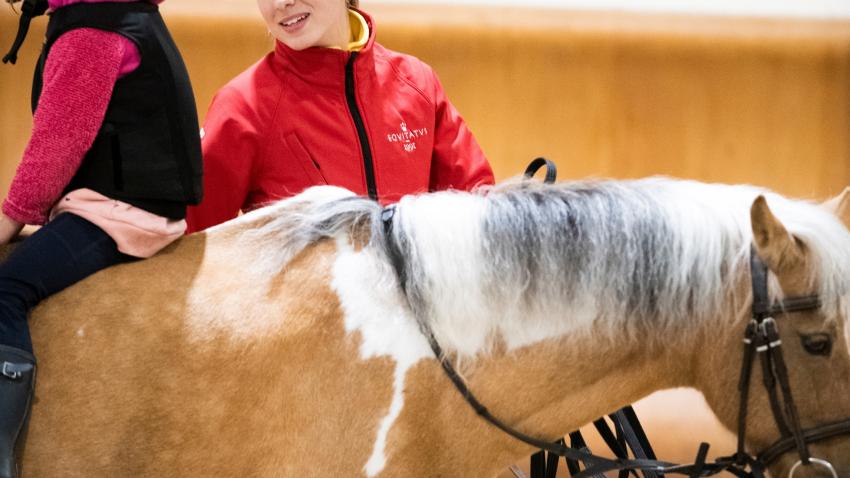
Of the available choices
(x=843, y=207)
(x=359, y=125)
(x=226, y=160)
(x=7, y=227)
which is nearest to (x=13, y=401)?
(x=7, y=227)

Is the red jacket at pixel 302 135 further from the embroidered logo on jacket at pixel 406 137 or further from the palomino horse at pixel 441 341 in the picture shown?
the palomino horse at pixel 441 341

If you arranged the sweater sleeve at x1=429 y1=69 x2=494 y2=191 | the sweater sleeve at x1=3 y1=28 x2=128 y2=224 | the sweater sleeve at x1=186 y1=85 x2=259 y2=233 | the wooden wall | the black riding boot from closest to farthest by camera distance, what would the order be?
the black riding boot
the sweater sleeve at x1=3 y1=28 x2=128 y2=224
the sweater sleeve at x1=186 y1=85 x2=259 y2=233
the sweater sleeve at x1=429 y1=69 x2=494 y2=191
the wooden wall

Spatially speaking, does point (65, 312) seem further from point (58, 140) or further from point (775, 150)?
point (775, 150)

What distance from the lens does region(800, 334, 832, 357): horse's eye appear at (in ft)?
3.85

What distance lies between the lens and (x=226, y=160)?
65.9 inches

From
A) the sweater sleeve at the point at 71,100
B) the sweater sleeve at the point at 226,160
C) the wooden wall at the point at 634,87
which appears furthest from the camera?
the wooden wall at the point at 634,87

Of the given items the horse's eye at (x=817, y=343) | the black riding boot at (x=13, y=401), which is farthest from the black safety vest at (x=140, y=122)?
the horse's eye at (x=817, y=343)

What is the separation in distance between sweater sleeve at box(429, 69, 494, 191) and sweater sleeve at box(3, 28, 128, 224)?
31.5 inches

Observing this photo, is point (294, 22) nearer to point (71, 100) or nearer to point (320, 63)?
point (320, 63)

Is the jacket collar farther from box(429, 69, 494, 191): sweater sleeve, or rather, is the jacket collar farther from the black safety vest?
the black safety vest

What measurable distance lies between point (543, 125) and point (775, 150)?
34.7 inches

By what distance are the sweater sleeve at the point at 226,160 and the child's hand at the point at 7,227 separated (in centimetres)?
41

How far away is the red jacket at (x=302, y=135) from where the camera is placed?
168cm

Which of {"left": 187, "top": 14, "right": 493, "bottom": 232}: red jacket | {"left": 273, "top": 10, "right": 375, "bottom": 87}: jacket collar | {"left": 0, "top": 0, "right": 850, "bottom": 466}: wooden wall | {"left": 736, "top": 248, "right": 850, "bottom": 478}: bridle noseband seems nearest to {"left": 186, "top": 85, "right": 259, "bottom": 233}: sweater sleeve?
{"left": 187, "top": 14, "right": 493, "bottom": 232}: red jacket
